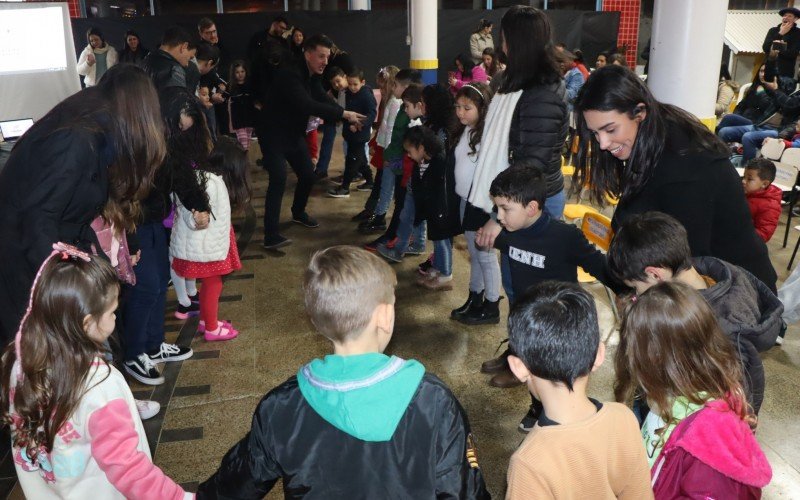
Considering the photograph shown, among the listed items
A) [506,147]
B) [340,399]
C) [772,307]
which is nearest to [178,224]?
[506,147]

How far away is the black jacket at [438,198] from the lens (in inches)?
175

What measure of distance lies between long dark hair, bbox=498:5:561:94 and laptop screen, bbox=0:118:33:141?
433 centimetres

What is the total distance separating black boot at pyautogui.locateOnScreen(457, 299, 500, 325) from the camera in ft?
14.3

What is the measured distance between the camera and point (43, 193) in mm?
2396

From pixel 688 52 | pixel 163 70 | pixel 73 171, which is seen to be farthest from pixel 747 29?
pixel 73 171

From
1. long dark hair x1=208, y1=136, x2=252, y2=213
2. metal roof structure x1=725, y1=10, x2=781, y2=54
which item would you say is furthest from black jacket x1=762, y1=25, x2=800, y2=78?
long dark hair x1=208, y1=136, x2=252, y2=213

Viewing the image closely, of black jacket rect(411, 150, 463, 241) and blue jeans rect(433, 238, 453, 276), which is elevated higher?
black jacket rect(411, 150, 463, 241)

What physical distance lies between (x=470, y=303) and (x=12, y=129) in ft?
13.8

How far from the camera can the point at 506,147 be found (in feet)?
11.1

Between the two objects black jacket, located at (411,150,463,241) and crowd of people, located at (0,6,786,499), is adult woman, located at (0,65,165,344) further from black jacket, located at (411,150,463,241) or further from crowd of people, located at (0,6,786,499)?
black jacket, located at (411,150,463,241)

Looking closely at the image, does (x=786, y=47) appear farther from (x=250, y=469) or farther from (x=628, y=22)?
(x=250, y=469)

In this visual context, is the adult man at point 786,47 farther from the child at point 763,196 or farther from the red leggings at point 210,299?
the red leggings at point 210,299

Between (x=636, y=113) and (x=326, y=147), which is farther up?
(x=636, y=113)

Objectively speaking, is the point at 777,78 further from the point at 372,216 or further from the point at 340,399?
the point at 340,399
